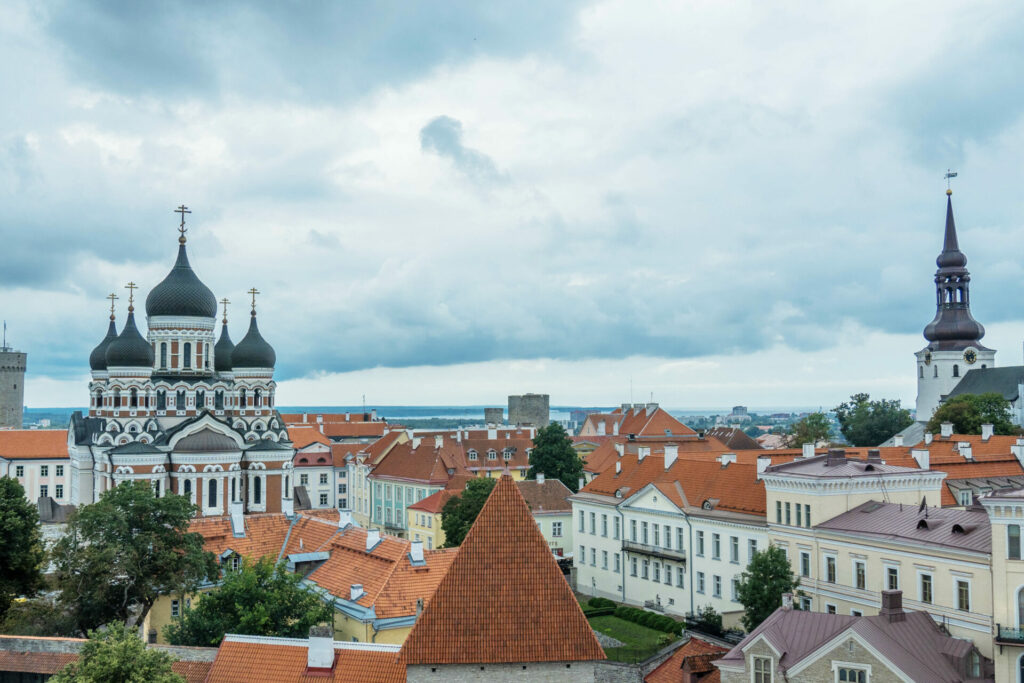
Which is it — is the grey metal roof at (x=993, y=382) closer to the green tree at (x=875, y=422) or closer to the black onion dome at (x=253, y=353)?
the green tree at (x=875, y=422)

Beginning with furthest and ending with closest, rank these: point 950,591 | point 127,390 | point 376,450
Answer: point 376,450, point 127,390, point 950,591

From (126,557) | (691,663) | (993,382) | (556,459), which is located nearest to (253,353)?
(556,459)

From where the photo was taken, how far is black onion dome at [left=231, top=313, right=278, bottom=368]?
9586 cm

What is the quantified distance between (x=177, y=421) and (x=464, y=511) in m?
32.2

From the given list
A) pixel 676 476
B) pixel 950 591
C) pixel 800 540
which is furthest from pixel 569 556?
pixel 950 591

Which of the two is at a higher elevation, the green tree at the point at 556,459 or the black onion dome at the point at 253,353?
the black onion dome at the point at 253,353

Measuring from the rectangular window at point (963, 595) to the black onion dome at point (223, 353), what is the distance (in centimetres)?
7298

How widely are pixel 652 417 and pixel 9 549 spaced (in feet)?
267

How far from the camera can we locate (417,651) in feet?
89.5

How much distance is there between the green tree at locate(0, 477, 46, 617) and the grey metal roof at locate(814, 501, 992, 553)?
36.0m

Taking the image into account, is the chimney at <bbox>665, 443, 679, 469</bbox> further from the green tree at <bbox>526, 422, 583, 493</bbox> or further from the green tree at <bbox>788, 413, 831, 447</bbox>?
the green tree at <bbox>788, 413, 831, 447</bbox>

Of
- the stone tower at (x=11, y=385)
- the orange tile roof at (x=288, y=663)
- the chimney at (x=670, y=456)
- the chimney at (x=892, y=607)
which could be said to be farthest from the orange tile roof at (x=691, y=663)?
the stone tower at (x=11, y=385)

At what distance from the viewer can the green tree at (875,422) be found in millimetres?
112000

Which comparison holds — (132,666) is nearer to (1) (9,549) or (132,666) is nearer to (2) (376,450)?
(1) (9,549)
